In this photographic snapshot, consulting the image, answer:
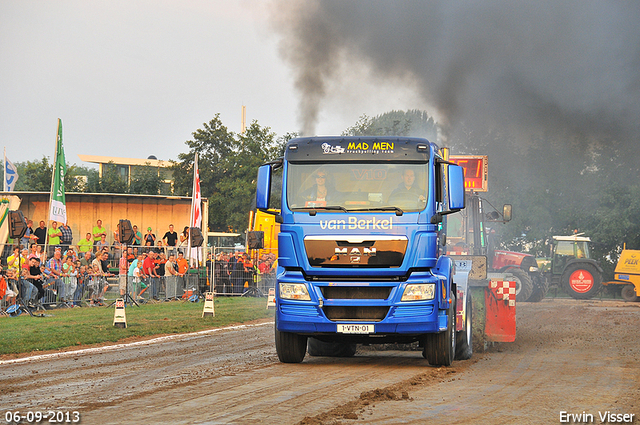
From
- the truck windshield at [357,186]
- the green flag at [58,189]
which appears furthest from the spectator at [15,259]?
the truck windshield at [357,186]

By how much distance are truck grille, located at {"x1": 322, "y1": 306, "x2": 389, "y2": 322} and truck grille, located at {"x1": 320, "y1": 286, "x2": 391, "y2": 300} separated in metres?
0.13

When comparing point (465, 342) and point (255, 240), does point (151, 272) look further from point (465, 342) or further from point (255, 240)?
point (465, 342)

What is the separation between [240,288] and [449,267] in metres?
17.9

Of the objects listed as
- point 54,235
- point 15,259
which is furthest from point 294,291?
point 54,235

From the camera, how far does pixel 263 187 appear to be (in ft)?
34.7

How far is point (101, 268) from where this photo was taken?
75.6ft

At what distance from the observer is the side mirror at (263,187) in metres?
10.6

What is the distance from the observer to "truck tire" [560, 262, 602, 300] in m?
33.7

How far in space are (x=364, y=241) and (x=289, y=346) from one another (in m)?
2.02

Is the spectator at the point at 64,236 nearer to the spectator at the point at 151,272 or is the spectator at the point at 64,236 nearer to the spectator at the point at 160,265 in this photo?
the spectator at the point at 151,272

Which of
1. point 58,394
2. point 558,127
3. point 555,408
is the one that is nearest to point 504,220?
point 558,127

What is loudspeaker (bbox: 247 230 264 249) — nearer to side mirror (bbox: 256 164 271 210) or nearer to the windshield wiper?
side mirror (bbox: 256 164 271 210)

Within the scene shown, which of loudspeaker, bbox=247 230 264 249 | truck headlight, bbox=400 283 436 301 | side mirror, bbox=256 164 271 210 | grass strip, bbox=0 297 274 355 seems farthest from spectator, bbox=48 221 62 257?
truck headlight, bbox=400 283 436 301

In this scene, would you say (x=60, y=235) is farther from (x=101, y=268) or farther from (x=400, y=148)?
(x=400, y=148)
